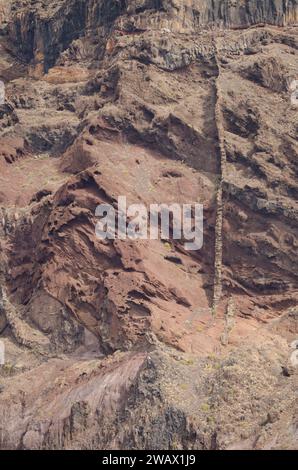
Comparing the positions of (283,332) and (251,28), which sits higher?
(251,28)

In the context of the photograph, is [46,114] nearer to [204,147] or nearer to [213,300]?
[204,147]

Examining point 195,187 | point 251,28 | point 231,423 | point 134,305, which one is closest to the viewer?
point 231,423

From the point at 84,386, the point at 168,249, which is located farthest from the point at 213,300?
the point at 84,386

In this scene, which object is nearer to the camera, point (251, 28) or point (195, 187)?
point (195, 187)

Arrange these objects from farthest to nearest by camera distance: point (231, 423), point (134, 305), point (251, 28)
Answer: point (251, 28)
point (134, 305)
point (231, 423)

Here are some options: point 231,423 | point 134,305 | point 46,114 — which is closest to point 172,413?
point 231,423

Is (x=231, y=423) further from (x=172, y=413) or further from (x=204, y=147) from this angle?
(x=204, y=147)
